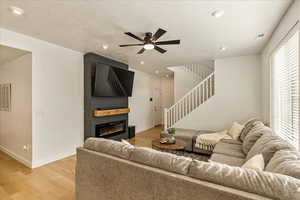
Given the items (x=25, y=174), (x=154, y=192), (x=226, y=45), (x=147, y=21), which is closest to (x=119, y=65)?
(x=147, y=21)

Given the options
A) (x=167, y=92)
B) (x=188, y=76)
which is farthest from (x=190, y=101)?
(x=167, y=92)

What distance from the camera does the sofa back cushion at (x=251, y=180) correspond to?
0.79 meters

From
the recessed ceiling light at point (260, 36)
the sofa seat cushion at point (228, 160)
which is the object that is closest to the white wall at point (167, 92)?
the recessed ceiling light at point (260, 36)

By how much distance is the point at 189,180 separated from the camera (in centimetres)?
102

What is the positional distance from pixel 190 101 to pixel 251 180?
3.95 m

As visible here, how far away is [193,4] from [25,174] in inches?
156

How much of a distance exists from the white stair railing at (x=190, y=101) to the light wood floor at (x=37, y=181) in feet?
10.3

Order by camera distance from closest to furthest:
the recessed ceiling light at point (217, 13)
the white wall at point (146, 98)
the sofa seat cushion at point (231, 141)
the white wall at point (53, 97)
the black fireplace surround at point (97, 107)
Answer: the recessed ceiling light at point (217, 13) → the white wall at point (53, 97) → the sofa seat cushion at point (231, 141) → the black fireplace surround at point (97, 107) → the white wall at point (146, 98)

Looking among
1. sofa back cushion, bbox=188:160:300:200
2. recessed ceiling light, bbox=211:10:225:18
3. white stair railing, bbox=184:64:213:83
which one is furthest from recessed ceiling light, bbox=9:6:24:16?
A: white stair railing, bbox=184:64:213:83

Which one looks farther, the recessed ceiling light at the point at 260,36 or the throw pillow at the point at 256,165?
the recessed ceiling light at the point at 260,36

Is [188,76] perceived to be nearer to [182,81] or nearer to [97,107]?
[182,81]

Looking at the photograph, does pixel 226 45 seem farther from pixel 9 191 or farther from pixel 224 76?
pixel 9 191

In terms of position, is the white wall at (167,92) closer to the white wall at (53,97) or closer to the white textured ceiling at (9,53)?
the white wall at (53,97)

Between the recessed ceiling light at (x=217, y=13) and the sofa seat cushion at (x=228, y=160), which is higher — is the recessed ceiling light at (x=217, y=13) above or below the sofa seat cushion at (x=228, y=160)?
above
